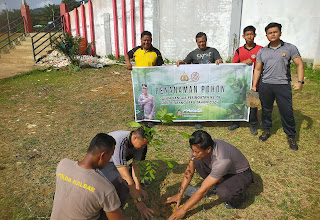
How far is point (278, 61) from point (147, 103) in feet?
8.29

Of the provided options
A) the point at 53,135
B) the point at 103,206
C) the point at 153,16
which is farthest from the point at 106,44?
the point at 103,206

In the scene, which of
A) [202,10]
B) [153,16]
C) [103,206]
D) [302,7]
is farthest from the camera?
[153,16]

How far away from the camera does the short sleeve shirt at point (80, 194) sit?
1937 millimetres

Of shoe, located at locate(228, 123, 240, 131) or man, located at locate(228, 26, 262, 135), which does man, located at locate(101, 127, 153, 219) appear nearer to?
shoe, located at locate(228, 123, 240, 131)

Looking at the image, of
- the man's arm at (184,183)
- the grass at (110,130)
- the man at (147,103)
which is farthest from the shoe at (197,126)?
the man's arm at (184,183)

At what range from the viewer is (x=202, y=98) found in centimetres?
511

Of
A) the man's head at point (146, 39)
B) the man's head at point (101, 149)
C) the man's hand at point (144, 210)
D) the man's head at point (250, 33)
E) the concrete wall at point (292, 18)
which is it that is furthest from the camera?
the concrete wall at point (292, 18)

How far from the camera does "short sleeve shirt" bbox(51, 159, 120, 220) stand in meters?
1.94

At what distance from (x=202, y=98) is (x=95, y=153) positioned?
11.1ft

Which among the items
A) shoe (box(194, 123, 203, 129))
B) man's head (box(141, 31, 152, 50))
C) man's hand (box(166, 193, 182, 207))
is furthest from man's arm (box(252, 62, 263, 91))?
man's hand (box(166, 193, 182, 207))

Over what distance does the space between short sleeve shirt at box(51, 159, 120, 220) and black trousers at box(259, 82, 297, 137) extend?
334 cm

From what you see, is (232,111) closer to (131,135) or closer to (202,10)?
(131,135)

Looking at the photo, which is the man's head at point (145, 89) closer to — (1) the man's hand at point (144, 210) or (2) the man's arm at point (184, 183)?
(2) the man's arm at point (184, 183)

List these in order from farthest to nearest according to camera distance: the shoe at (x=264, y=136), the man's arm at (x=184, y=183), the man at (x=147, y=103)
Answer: the man at (x=147, y=103) < the shoe at (x=264, y=136) < the man's arm at (x=184, y=183)
